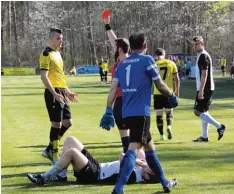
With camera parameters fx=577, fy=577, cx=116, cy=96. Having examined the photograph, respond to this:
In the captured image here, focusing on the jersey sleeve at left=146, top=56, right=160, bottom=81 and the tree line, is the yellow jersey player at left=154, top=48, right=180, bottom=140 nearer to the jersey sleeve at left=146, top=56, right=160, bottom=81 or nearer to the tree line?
the jersey sleeve at left=146, top=56, right=160, bottom=81

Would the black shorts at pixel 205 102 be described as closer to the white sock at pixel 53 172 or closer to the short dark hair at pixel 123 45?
the short dark hair at pixel 123 45

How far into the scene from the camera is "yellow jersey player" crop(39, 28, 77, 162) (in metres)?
9.09

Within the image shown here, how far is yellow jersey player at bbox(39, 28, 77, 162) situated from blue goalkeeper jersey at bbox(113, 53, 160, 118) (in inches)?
93.3

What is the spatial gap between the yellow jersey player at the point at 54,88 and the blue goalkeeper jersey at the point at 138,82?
2.37 m

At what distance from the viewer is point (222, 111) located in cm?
1898

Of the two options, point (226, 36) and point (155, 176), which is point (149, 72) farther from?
point (226, 36)

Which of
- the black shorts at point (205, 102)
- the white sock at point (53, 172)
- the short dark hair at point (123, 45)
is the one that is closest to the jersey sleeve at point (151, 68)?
the short dark hair at point (123, 45)

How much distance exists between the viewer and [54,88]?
9.30 m

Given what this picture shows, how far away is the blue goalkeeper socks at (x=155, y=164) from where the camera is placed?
7.00m

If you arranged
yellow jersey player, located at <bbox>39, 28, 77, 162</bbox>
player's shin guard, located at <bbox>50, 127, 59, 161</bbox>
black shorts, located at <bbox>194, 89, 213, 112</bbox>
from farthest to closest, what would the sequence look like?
black shorts, located at <bbox>194, 89, 213, 112</bbox> < player's shin guard, located at <bbox>50, 127, 59, 161</bbox> < yellow jersey player, located at <bbox>39, 28, 77, 162</bbox>

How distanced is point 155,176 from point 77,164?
1050 mm

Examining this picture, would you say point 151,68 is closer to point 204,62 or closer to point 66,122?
point 66,122

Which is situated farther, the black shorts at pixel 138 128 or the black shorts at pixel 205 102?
the black shorts at pixel 205 102

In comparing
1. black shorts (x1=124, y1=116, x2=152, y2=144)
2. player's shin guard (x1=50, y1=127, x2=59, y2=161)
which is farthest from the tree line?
black shorts (x1=124, y1=116, x2=152, y2=144)
